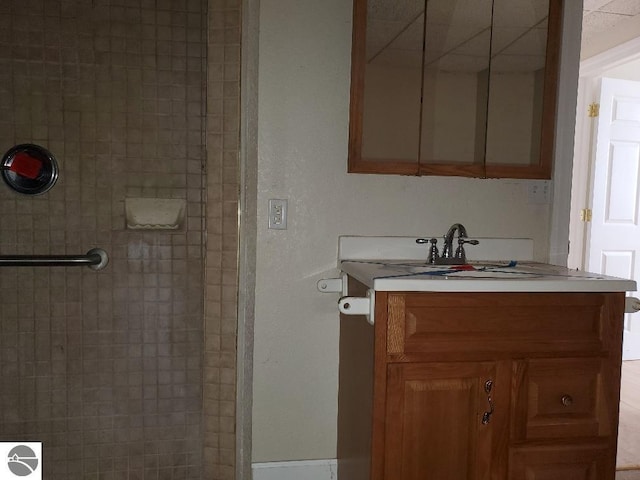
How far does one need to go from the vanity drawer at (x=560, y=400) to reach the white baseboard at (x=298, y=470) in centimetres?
73

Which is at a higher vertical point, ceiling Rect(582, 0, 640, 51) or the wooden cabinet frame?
ceiling Rect(582, 0, 640, 51)

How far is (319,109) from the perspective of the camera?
175cm

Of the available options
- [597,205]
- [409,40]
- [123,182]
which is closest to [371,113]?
[409,40]

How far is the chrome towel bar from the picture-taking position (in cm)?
160

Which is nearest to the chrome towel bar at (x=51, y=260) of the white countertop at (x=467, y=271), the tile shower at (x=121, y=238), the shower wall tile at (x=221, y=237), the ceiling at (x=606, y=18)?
the tile shower at (x=121, y=238)

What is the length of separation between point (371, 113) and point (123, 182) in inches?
34.5

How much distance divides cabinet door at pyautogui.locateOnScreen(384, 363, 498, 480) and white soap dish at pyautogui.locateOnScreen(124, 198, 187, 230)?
0.90 meters

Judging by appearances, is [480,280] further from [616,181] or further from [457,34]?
[616,181]

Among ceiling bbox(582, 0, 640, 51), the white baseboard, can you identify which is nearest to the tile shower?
the white baseboard

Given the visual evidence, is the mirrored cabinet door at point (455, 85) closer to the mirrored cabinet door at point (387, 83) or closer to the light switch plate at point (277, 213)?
the mirrored cabinet door at point (387, 83)

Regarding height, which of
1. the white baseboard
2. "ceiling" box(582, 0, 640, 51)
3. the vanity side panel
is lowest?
the white baseboard

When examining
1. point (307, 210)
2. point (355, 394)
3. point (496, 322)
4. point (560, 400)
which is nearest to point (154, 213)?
point (307, 210)

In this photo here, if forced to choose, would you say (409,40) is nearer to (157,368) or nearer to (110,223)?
(110,223)

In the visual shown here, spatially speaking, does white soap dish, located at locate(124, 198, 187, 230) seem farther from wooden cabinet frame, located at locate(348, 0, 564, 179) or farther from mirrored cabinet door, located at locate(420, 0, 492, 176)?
mirrored cabinet door, located at locate(420, 0, 492, 176)
